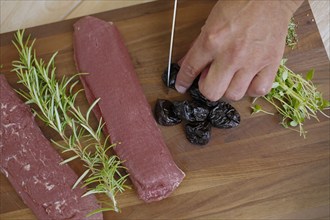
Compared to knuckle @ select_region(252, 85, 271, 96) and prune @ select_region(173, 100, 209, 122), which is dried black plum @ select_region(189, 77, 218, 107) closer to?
prune @ select_region(173, 100, 209, 122)

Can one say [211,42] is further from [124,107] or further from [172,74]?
[124,107]

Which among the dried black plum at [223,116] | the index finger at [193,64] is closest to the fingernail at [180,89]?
the index finger at [193,64]

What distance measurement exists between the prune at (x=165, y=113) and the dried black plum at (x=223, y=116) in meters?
0.14

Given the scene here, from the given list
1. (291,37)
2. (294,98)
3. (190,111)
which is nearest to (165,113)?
(190,111)

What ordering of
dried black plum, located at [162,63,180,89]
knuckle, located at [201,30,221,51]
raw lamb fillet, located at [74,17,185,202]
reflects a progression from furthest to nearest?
dried black plum, located at [162,63,180,89] → raw lamb fillet, located at [74,17,185,202] → knuckle, located at [201,30,221,51]

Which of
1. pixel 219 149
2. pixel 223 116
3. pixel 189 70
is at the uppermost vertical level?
pixel 189 70

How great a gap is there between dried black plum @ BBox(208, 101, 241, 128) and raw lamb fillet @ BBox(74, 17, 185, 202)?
8.5 inches

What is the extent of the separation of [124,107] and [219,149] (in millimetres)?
405

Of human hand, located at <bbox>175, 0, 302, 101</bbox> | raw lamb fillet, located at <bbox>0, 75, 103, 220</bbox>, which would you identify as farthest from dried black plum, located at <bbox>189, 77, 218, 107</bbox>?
raw lamb fillet, located at <bbox>0, 75, 103, 220</bbox>

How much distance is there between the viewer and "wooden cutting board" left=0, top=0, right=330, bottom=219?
75.5 inches

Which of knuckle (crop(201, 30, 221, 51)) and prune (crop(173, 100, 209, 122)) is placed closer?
knuckle (crop(201, 30, 221, 51))

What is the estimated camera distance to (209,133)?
1.95 metres

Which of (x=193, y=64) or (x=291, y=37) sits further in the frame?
(x=291, y=37)

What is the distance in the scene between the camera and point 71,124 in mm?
1854
